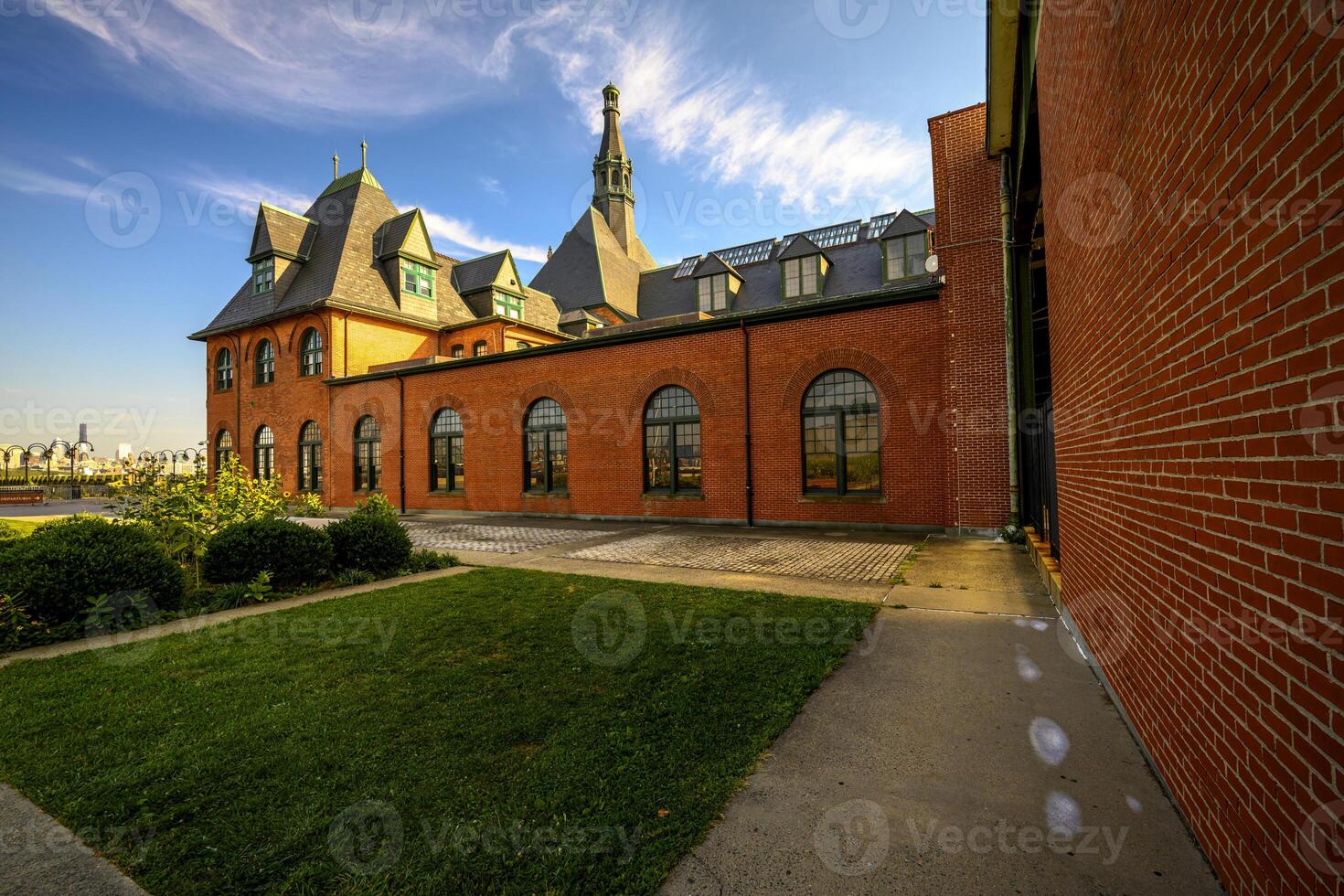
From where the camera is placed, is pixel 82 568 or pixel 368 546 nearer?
pixel 82 568

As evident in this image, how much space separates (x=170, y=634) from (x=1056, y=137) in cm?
970

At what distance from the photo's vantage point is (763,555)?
9.80 m

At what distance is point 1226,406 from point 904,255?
19981 millimetres

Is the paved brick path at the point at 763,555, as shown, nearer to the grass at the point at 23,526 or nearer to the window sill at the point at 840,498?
the window sill at the point at 840,498

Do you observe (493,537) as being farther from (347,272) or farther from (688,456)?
(347,272)

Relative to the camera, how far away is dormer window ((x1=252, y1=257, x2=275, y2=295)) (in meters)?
26.6

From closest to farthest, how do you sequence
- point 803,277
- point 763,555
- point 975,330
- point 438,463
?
point 763,555 → point 975,330 → point 438,463 → point 803,277

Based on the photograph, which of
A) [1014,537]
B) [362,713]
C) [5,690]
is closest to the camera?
[362,713]

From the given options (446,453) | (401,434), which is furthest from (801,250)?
(401,434)

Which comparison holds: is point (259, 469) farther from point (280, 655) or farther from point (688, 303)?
point (280, 655)

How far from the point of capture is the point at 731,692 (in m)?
3.90

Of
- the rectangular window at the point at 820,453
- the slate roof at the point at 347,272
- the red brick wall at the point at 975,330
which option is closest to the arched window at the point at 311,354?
the slate roof at the point at 347,272

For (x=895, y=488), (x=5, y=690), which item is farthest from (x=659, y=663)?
(x=895, y=488)

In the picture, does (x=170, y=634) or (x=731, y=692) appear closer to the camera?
(x=731, y=692)
